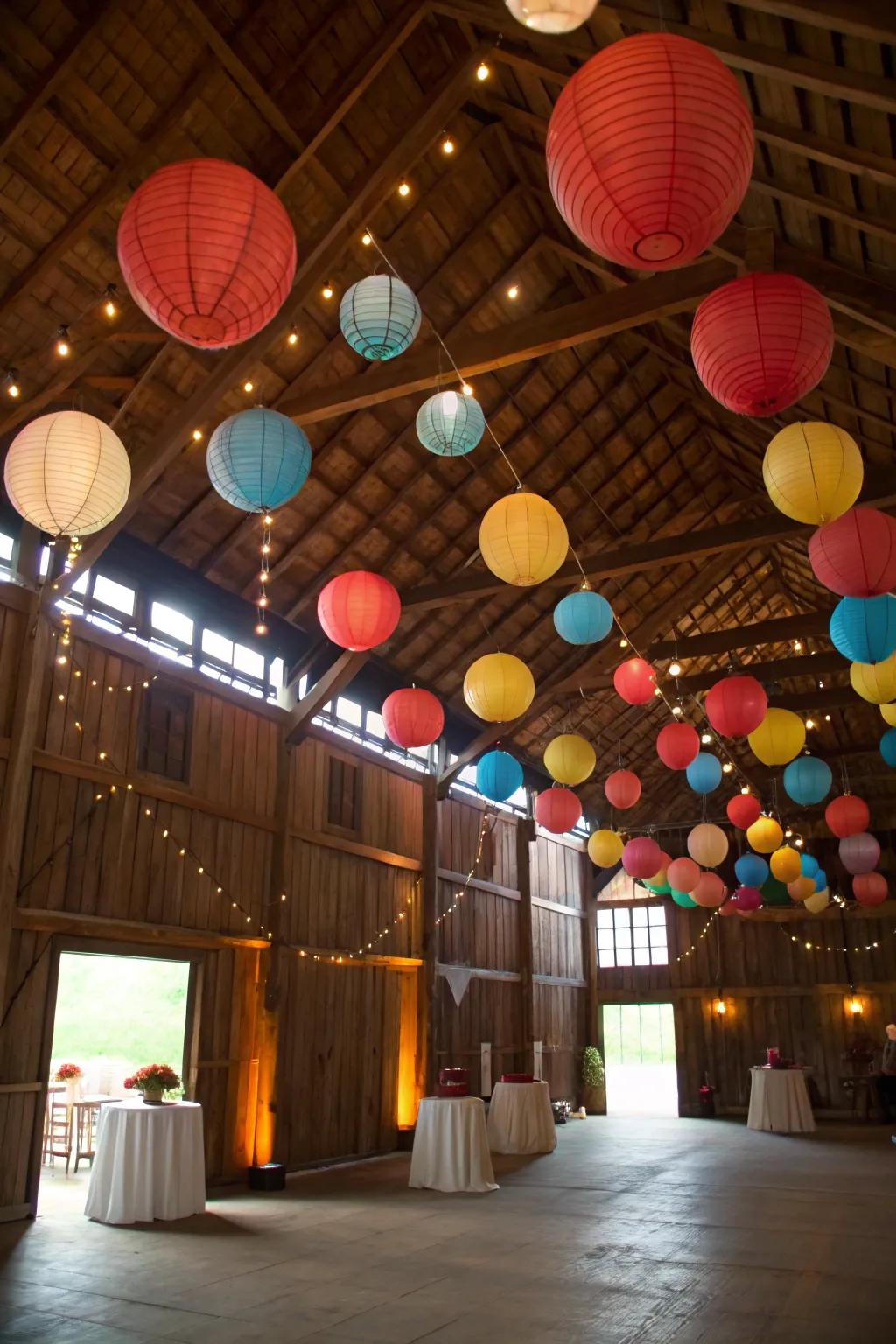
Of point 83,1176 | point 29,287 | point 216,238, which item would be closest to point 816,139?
point 216,238

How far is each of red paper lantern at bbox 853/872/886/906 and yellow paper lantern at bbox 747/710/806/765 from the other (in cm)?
489

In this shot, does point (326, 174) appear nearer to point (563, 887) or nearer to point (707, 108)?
point (707, 108)

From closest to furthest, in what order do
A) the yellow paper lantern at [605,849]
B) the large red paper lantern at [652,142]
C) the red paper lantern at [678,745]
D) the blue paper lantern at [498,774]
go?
the large red paper lantern at [652,142] < the red paper lantern at [678,745] < the blue paper lantern at [498,774] < the yellow paper lantern at [605,849]

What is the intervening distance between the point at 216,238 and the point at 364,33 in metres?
4.10

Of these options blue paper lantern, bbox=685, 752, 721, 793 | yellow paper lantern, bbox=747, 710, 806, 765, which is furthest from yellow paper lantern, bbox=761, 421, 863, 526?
blue paper lantern, bbox=685, 752, 721, 793

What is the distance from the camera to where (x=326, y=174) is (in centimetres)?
686

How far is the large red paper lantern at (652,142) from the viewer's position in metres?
2.69

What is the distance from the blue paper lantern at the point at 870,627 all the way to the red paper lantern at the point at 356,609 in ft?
8.98

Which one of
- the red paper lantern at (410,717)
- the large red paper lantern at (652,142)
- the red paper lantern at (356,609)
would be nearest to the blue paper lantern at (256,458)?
the red paper lantern at (356,609)

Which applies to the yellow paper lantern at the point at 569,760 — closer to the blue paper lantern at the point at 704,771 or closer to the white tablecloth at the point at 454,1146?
the blue paper lantern at the point at 704,771

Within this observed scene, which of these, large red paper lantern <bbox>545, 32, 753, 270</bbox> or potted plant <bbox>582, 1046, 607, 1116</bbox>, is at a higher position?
large red paper lantern <bbox>545, 32, 753, 270</bbox>

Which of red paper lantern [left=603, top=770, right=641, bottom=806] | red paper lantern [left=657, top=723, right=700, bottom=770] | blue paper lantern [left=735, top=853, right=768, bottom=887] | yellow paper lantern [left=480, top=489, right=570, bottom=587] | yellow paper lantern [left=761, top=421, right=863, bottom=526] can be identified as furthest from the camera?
blue paper lantern [left=735, top=853, right=768, bottom=887]

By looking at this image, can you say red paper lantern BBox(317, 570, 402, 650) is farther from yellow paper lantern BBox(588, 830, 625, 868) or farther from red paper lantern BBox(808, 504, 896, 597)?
yellow paper lantern BBox(588, 830, 625, 868)

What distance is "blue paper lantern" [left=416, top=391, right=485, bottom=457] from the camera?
5.68 metres
